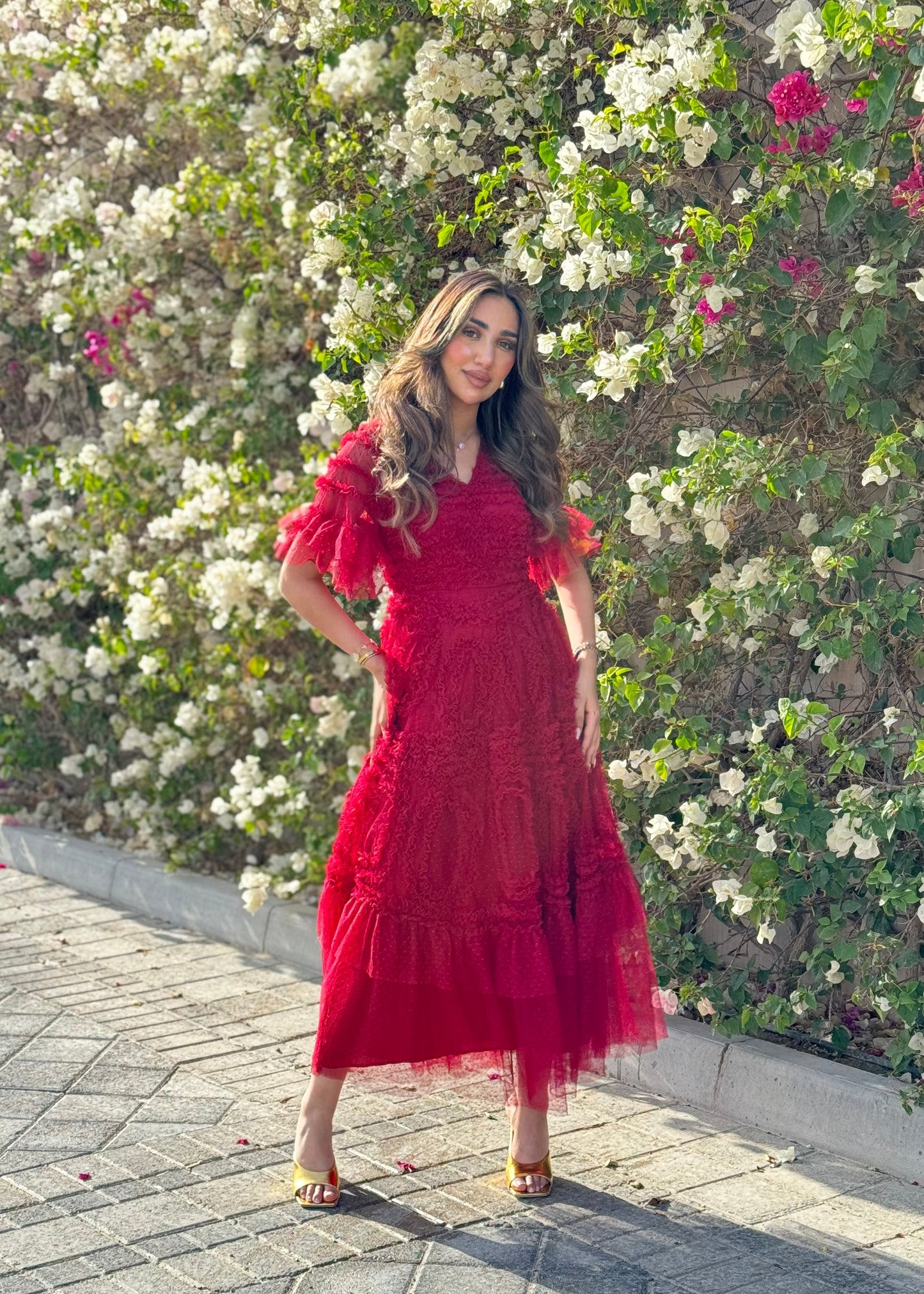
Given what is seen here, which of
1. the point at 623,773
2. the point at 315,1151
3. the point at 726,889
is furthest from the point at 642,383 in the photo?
the point at 315,1151

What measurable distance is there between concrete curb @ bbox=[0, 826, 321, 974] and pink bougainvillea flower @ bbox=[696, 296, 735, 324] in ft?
8.45

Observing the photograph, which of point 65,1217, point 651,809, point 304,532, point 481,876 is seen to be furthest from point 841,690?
point 65,1217

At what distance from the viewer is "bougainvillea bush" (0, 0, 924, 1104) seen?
389cm

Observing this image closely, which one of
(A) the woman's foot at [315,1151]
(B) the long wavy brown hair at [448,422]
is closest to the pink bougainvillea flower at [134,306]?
(B) the long wavy brown hair at [448,422]

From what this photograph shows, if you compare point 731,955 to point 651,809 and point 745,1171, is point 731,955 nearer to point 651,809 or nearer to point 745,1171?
point 651,809

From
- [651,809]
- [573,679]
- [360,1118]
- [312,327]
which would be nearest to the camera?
[573,679]

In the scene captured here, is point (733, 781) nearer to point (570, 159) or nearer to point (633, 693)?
point (633, 693)

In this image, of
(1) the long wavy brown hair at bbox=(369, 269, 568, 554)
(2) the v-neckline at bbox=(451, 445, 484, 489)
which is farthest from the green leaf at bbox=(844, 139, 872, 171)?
(2) the v-neckline at bbox=(451, 445, 484, 489)

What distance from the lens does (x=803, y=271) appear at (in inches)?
156

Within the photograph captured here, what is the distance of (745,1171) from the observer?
12.6 feet

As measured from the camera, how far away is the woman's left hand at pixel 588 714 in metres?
3.71

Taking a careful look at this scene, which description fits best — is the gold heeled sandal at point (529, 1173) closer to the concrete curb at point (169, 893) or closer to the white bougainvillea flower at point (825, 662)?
the white bougainvillea flower at point (825, 662)

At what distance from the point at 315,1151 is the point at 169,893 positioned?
9.09 ft

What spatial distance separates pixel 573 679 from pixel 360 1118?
53.1 inches
